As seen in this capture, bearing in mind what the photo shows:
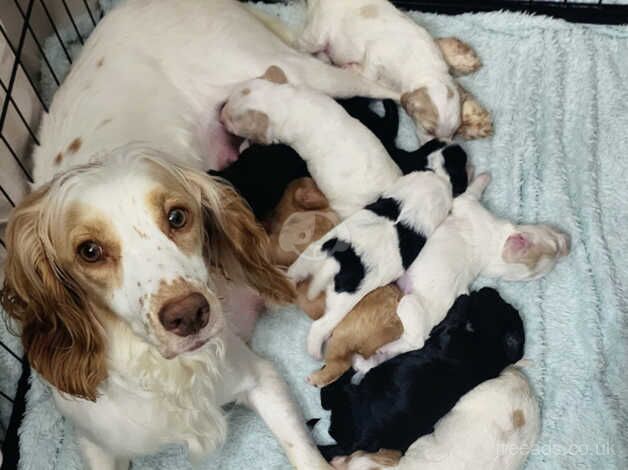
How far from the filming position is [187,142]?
2139 mm

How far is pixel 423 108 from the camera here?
244 centimetres

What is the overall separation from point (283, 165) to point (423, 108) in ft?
1.63

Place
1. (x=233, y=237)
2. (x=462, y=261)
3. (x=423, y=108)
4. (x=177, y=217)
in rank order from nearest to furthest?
(x=177, y=217) < (x=233, y=237) < (x=462, y=261) < (x=423, y=108)

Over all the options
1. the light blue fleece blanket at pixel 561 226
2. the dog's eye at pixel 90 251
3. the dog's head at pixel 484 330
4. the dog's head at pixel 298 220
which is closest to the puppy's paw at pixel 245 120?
the dog's head at pixel 298 220

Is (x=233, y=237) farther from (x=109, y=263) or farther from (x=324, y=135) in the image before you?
(x=324, y=135)

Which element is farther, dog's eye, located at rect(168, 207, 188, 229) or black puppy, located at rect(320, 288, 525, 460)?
black puppy, located at rect(320, 288, 525, 460)

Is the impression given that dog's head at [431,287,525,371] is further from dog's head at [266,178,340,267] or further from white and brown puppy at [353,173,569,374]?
dog's head at [266,178,340,267]

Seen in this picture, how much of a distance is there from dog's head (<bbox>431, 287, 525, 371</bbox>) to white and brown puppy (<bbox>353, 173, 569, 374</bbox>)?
43mm

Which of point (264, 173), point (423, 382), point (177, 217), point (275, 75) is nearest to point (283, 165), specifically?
point (264, 173)

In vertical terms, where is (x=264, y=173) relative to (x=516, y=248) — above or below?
above

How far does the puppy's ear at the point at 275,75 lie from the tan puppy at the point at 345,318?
1.42 feet

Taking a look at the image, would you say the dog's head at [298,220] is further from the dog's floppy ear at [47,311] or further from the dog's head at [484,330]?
the dog's floppy ear at [47,311]

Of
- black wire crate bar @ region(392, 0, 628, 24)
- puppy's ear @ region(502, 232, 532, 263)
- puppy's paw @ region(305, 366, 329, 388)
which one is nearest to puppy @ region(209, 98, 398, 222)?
puppy's ear @ region(502, 232, 532, 263)

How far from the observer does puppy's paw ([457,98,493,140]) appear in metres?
2.52
